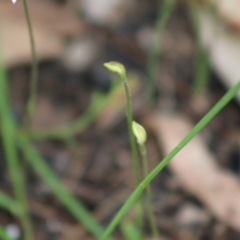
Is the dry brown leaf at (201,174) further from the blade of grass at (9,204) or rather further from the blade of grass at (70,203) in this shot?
the blade of grass at (9,204)

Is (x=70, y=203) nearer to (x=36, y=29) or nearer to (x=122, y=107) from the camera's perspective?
(x=122, y=107)

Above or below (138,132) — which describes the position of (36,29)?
below

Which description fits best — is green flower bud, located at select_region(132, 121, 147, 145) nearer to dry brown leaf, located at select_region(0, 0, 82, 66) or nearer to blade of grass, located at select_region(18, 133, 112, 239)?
blade of grass, located at select_region(18, 133, 112, 239)

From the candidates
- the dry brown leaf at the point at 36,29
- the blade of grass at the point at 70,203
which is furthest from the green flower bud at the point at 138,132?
the dry brown leaf at the point at 36,29

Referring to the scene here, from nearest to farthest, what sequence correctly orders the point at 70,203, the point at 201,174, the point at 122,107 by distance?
the point at 70,203 < the point at 201,174 < the point at 122,107

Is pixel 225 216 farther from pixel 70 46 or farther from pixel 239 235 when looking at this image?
pixel 70 46

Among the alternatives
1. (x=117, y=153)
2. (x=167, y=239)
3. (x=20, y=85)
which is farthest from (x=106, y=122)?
(x=167, y=239)

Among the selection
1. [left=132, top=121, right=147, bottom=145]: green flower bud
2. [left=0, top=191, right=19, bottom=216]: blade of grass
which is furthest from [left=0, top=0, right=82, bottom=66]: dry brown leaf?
[left=132, top=121, right=147, bottom=145]: green flower bud

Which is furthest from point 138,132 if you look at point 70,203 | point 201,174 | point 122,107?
point 122,107
